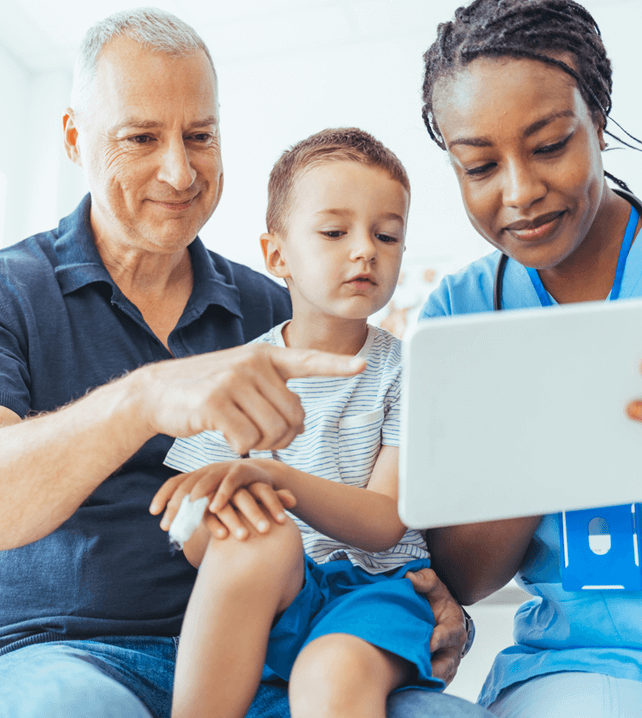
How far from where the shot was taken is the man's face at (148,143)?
130 centimetres

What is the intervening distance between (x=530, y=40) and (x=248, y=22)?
3.44m

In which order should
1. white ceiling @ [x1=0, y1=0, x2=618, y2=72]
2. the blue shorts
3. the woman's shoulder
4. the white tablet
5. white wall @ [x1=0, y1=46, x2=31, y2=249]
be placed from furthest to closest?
1. white wall @ [x1=0, y1=46, x2=31, y2=249]
2. white ceiling @ [x1=0, y1=0, x2=618, y2=72]
3. the woman's shoulder
4. the blue shorts
5. the white tablet

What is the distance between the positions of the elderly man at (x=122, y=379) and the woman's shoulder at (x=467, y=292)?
1.14 feet

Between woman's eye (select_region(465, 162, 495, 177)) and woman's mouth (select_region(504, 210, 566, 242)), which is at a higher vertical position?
woman's eye (select_region(465, 162, 495, 177))

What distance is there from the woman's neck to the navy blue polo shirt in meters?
0.56

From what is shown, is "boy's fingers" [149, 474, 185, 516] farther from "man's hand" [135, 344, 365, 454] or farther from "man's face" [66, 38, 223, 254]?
"man's face" [66, 38, 223, 254]

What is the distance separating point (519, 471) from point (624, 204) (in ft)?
2.19

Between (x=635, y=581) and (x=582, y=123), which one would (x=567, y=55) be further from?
(x=635, y=581)

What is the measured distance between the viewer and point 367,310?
Answer: 117cm

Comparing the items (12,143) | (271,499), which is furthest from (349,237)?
(12,143)

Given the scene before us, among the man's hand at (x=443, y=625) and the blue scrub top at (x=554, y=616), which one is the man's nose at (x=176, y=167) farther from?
the man's hand at (x=443, y=625)

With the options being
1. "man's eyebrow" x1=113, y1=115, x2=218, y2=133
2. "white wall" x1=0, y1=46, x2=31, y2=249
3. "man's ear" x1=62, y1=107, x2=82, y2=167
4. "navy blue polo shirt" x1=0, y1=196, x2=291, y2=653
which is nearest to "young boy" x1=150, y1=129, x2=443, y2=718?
"navy blue polo shirt" x1=0, y1=196, x2=291, y2=653

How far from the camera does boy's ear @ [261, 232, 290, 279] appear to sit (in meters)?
1.29

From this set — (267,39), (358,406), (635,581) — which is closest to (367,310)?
(358,406)
